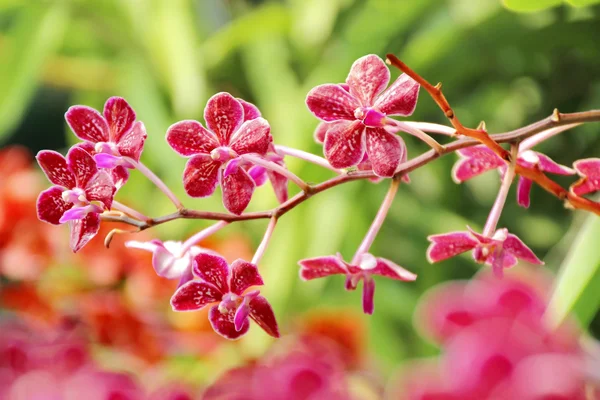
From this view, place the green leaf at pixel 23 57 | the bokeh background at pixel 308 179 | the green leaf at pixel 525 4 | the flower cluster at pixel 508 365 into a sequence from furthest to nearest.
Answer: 1. the green leaf at pixel 23 57
2. the bokeh background at pixel 308 179
3. the green leaf at pixel 525 4
4. the flower cluster at pixel 508 365

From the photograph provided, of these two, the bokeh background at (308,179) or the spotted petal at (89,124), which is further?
the bokeh background at (308,179)

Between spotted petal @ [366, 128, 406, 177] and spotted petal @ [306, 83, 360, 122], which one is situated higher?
spotted petal @ [306, 83, 360, 122]

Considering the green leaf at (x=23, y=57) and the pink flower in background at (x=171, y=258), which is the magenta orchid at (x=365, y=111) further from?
the green leaf at (x=23, y=57)

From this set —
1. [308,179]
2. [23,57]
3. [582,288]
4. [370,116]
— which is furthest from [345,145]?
[23,57]

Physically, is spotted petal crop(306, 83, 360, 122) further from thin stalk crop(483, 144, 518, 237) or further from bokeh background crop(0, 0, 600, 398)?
bokeh background crop(0, 0, 600, 398)

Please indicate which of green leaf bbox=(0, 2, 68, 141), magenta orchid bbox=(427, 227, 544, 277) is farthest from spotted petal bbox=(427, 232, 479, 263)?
green leaf bbox=(0, 2, 68, 141)

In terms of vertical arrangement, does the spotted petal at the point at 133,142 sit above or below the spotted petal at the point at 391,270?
above

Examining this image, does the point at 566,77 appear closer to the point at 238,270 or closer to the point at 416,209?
the point at 416,209

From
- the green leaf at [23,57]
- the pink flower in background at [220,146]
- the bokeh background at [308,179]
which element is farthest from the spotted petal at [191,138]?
the green leaf at [23,57]
